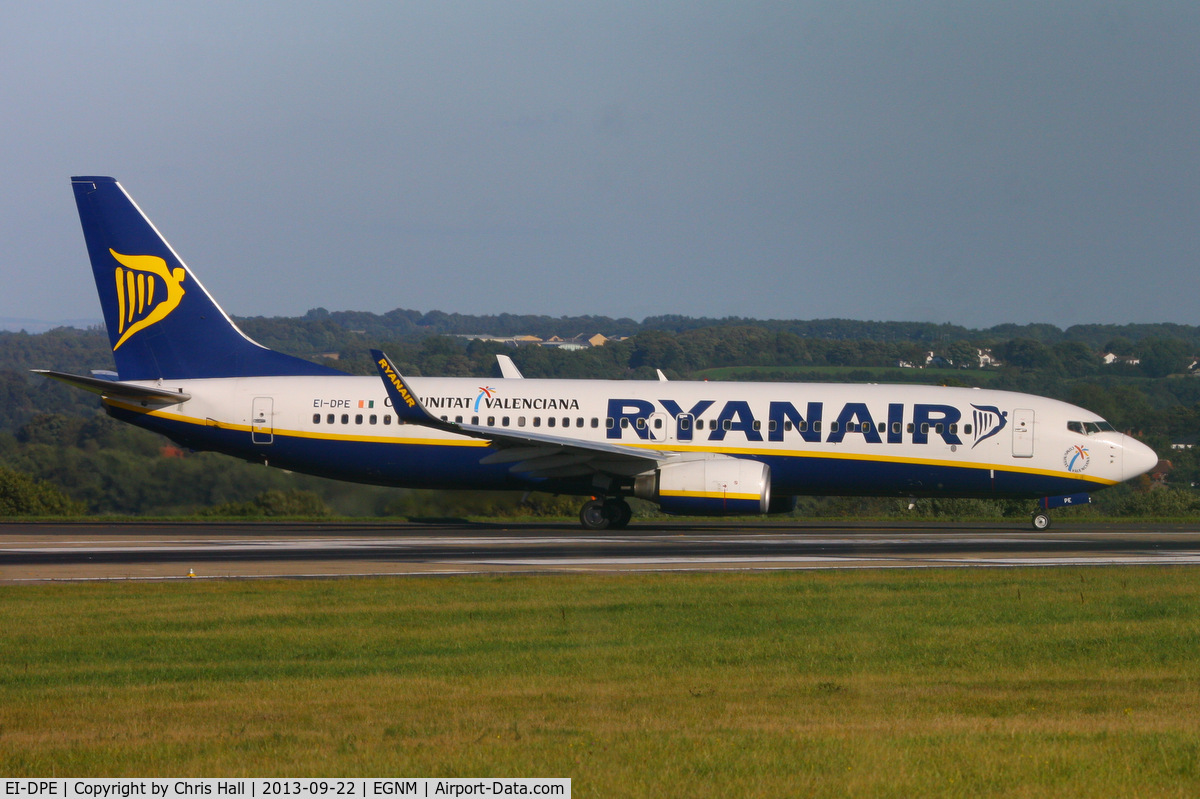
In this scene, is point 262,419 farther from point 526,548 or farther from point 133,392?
point 526,548

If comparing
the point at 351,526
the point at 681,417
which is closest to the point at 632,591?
the point at 681,417

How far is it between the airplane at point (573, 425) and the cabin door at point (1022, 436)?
1.2 inches

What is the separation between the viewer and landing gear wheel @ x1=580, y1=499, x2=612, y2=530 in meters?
32.2

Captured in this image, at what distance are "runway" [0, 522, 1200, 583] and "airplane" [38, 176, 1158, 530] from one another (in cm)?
137

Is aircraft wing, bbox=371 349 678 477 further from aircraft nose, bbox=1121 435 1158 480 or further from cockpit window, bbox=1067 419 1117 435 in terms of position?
aircraft nose, bbox=1121 435 1158 480

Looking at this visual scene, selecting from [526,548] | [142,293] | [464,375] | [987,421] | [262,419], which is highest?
[142,293]

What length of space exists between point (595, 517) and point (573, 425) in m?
2.45

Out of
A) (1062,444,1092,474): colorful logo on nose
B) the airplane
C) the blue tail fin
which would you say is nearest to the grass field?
the airplane

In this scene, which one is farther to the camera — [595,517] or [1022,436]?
[595,517]

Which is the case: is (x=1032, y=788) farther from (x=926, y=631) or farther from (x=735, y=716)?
(x=926, y=631)

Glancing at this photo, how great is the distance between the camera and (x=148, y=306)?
3366 centimetres

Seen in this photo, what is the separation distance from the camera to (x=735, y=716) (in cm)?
1072

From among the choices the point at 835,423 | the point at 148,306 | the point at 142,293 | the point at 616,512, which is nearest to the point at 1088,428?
the point at 835,423

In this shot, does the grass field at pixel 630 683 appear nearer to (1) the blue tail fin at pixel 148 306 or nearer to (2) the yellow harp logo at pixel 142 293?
(1) the blue tail fin at pixel 148 306
